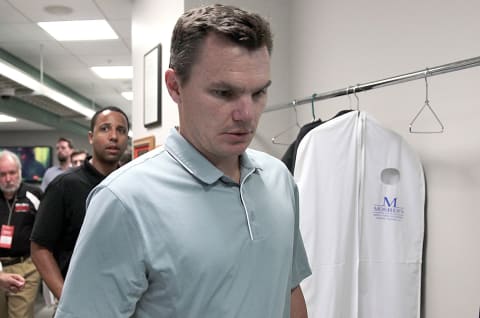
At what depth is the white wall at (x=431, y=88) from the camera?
162 centimetres

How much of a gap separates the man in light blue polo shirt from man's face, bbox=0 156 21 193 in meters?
3.04

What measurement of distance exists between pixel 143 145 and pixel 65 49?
3033 mm

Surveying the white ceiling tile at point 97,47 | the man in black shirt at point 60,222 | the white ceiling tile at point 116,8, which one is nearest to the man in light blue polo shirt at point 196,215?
the man in black shirt at point 60,222

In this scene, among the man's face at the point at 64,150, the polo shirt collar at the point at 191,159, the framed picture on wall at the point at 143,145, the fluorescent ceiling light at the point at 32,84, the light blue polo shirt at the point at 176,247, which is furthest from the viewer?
the man's face at the point at 64,150

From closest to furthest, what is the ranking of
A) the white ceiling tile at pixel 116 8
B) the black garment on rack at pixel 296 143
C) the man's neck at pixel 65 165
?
1. the black garment on rack at pixel 296 143
2. the white ceiling tile at pixel 116 8
3. the man's neck at pixel 65 165

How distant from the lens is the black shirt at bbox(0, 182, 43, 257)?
11.4ft

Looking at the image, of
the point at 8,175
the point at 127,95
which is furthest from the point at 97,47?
the point at 127,95

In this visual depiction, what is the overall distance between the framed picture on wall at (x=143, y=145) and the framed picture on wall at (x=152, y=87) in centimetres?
10

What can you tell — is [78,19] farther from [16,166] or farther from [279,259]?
[279,259]

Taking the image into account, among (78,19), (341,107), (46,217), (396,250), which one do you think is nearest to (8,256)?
(46,217)

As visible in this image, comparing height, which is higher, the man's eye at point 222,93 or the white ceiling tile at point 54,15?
the white ceiling tile at point 54,15

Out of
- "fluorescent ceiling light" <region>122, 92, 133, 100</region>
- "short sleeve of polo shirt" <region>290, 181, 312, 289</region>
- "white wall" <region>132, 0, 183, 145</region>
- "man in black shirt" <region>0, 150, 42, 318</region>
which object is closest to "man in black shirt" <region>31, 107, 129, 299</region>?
"white wall" <region>132, 0, 183, 145</region>

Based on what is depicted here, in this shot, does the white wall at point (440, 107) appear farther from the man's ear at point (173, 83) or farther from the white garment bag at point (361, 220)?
the man's ear at point (173, 83)

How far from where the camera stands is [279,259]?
0.99 metres
